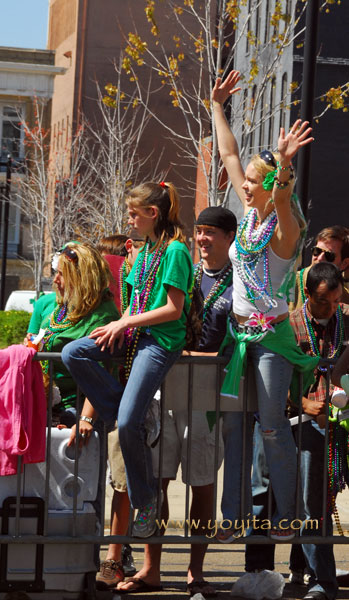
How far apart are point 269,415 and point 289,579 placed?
159cm

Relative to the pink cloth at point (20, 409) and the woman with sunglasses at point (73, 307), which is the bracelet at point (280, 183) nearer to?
the woman with sunglasses at point (73, 307)

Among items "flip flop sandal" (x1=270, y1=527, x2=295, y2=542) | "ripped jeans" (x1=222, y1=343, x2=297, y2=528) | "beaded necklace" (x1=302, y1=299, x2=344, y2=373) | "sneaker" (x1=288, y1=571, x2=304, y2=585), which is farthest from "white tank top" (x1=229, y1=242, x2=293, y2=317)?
"sneaker" (x1=288, y1=571, x2=304, y2=585)

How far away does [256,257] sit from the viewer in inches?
230

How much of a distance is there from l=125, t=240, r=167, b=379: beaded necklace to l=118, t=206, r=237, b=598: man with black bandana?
430mm

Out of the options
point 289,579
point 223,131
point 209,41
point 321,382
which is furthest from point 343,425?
point 209,41

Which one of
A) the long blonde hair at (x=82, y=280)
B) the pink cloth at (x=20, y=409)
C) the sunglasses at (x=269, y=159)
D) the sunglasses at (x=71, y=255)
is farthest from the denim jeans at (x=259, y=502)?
the sunglasses at (x=269, y=159)

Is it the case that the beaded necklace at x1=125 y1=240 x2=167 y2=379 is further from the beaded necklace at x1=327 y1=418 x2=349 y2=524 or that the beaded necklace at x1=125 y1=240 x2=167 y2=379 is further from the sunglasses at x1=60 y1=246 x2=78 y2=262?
the beaded necklace at x1=327 y1=418 x2=349 y2=524

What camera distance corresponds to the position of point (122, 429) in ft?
18.9

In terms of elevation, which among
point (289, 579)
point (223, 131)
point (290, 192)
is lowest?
point (289, 579)

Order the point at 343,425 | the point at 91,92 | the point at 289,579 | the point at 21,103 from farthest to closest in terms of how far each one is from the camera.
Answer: the point at 21,103 < the point at 91,92 < the point at 289,579 < the point at 343,425

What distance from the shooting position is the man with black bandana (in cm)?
623

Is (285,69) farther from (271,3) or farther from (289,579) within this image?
(289,579)

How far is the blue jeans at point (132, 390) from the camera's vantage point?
579 cm

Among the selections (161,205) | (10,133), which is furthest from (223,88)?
(10,133)
